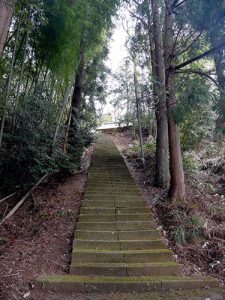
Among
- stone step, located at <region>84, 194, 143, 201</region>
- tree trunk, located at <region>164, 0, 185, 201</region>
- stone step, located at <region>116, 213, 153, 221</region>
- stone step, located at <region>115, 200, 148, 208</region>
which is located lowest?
stone step, located at <region>116, 213, 153, 221</region>

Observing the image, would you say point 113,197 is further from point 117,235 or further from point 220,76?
point 220,76

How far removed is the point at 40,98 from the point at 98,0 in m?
2.56

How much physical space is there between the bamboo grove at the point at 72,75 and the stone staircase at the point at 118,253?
40.8 inches

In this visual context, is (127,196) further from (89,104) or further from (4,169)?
(89,104)

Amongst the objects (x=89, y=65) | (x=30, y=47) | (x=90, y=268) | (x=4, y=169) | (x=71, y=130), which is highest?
(x=89, y=65)

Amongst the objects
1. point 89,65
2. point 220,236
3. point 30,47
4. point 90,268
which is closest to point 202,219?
point 220,236

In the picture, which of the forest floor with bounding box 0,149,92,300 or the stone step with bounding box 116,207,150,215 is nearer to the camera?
the forest floor with bounding box 0,149,92,300

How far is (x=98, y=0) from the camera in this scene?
19.4 feet

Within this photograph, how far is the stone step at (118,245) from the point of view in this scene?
4.26 metres

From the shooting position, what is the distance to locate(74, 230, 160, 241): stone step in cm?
448

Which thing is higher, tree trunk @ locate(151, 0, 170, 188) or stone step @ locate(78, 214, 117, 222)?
tree trunk @ locate(151, 0, 170, 188)

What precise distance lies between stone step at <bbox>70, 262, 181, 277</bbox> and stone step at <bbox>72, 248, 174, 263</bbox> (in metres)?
0.12

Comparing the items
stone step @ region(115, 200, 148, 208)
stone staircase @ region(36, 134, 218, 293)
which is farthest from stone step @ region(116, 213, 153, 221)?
stone step @ region(115, 200, 148, 208)

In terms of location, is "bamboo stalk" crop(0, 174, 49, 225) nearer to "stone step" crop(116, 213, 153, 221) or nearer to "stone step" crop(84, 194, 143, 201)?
"stone step" crop(84, 194, 143, 201)
